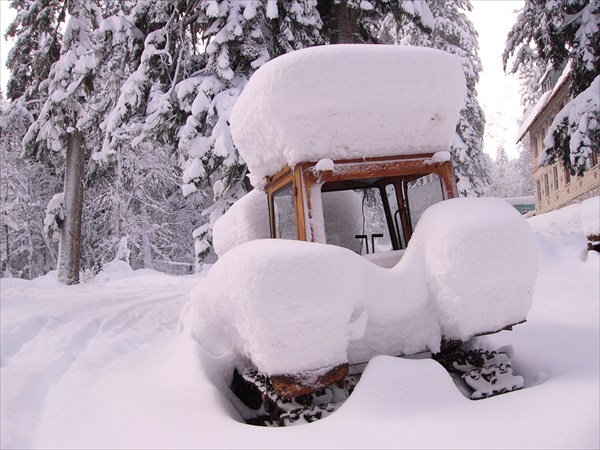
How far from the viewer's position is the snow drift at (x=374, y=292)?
2.63m

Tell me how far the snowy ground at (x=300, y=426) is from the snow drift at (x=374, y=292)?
29 centimetres

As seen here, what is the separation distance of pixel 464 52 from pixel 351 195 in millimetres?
16231

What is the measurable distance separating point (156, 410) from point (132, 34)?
33.0 feet

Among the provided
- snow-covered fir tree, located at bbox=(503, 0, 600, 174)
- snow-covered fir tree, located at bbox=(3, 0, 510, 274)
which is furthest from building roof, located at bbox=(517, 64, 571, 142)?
snow-covered fir tree, located at bbox=(3, 0, 510, 274)

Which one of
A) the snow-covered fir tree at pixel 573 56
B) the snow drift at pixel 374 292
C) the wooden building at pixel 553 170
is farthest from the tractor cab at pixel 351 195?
the wooden building at pixel 553 170

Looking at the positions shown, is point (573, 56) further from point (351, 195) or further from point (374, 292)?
point (374, 292)

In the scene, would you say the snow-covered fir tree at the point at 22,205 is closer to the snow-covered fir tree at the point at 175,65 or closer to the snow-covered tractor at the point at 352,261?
the snow-covered fir tree at the point at 175,65

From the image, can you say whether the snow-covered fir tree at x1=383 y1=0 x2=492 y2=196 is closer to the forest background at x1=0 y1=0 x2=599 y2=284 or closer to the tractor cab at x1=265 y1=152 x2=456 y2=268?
the forest background at x1=0 y1=0 x2=599 y2=284

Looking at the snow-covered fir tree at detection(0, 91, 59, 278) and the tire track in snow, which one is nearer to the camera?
the tire track in snow

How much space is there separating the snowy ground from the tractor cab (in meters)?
1.18

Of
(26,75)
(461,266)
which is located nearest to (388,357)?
(461,266)

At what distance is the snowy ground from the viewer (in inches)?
91.1

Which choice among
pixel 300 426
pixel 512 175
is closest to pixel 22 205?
pixel 300 426

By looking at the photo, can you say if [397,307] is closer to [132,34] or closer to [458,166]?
[132,34]
